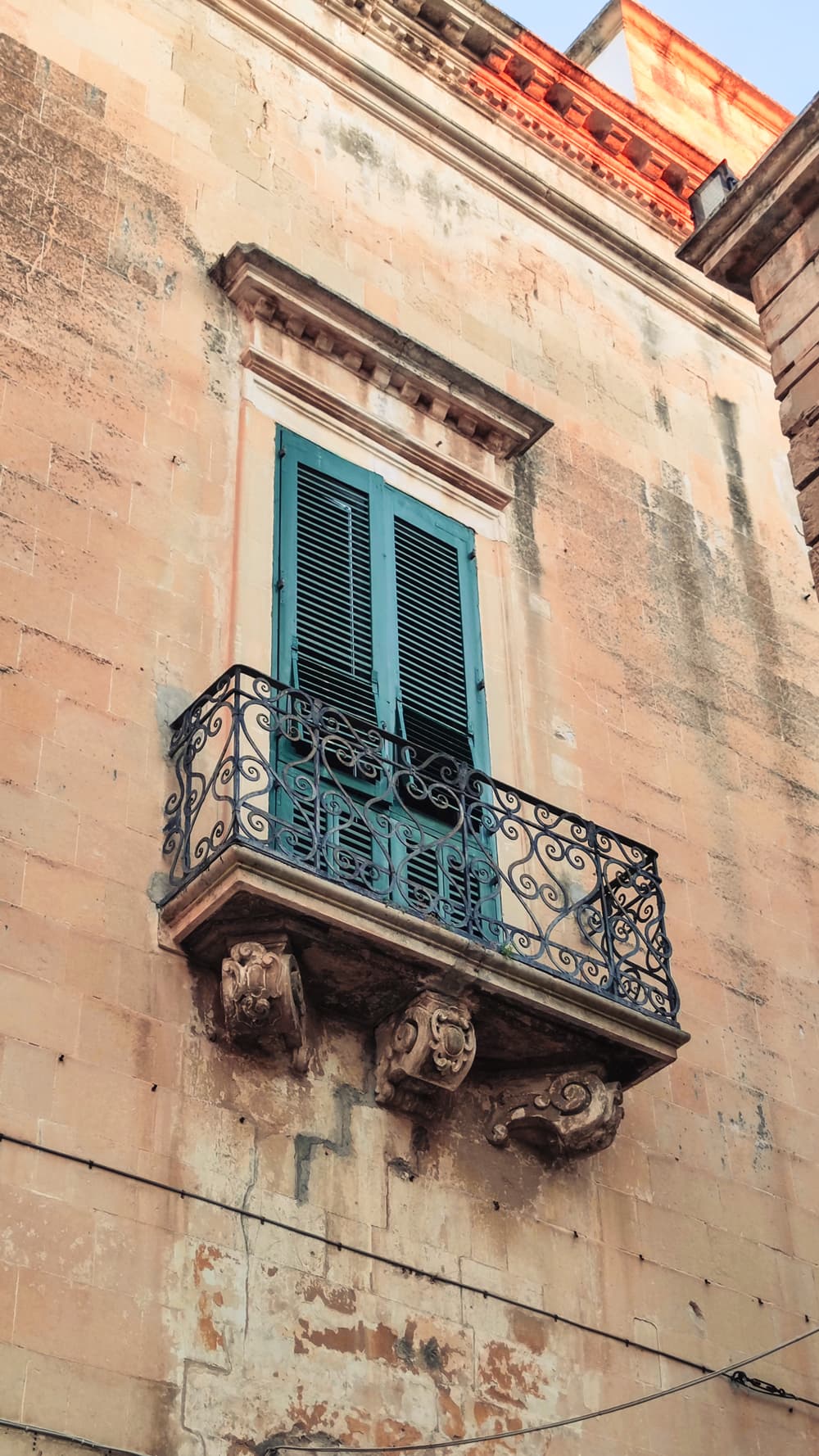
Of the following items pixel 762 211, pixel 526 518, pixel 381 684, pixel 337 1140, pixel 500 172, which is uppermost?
pixel 500 172

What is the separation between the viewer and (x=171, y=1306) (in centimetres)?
763

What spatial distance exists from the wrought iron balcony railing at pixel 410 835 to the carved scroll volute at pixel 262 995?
0.38m

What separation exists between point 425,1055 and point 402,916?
62cm

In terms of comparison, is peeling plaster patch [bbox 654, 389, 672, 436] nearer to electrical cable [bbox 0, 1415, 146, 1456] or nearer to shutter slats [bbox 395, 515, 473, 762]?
shutter slats [bbox 395, 515, 473, 762]

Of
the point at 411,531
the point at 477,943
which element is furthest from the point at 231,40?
the point at 477,943

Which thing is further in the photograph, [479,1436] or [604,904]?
[604,904]

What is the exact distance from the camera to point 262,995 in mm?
8320

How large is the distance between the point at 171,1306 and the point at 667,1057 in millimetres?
2837

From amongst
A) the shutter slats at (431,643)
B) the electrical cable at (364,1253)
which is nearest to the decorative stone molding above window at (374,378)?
the shutter slats at (431,643)

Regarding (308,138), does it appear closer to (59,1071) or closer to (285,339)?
(285,339)

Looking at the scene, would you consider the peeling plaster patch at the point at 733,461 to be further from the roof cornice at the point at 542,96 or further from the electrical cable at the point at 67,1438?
the electrical cable at the point at 67,1438

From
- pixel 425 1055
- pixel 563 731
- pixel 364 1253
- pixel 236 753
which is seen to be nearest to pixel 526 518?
pixel 563 731

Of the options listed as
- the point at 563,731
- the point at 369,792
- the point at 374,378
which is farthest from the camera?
the point at 374,378

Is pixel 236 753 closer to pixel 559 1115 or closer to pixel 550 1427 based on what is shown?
pixel 559 1115
